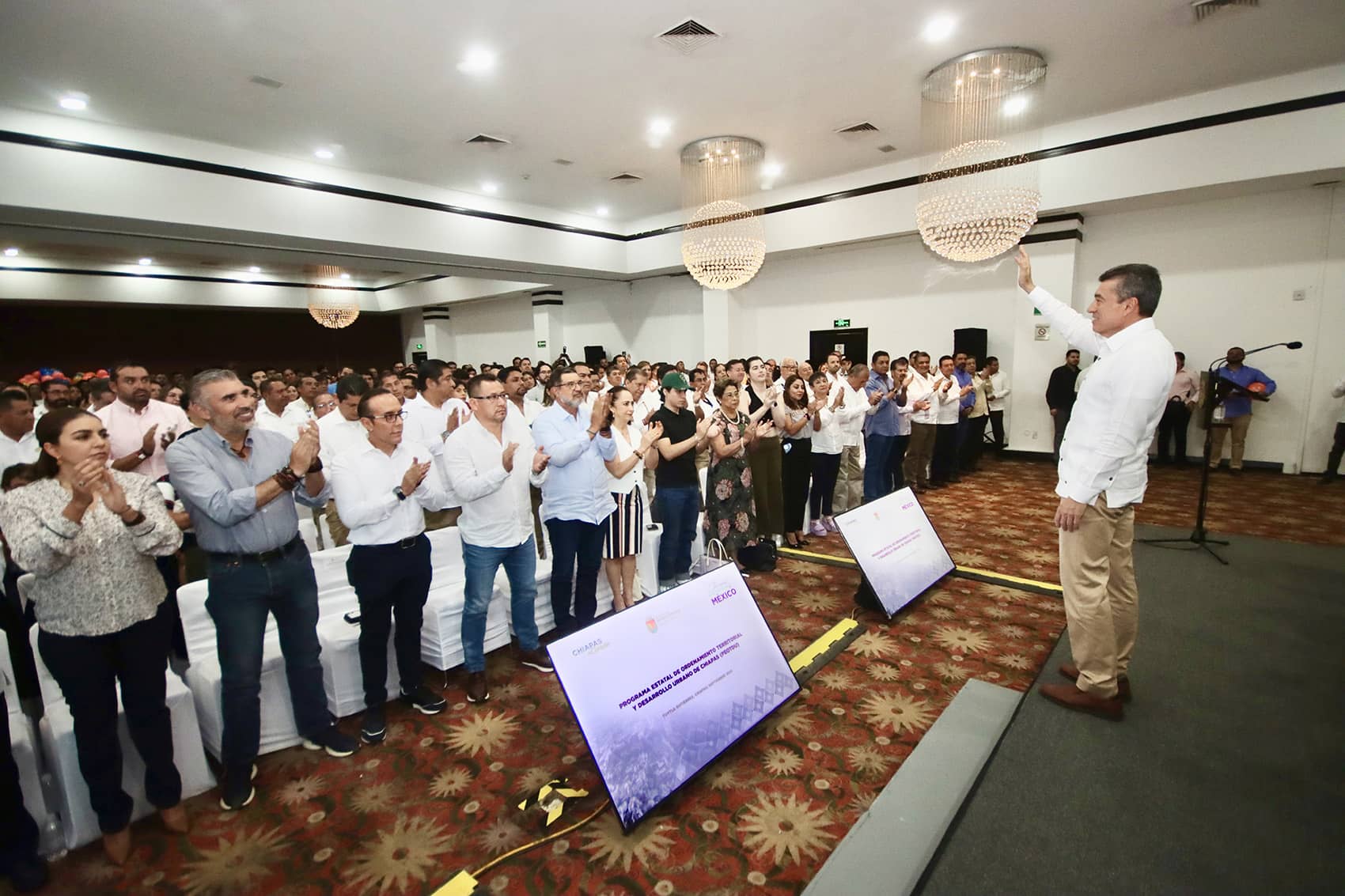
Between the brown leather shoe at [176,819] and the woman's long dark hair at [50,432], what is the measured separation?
119cm

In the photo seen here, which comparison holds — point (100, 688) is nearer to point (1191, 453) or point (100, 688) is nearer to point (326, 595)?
point (326, 595)

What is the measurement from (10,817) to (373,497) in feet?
4.49

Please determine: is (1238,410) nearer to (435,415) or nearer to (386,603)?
(435,415)

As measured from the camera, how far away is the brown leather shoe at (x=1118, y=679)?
264 cm

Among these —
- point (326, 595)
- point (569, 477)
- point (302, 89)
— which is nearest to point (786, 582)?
point (569, 477)

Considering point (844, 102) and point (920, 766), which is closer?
point (920, 766)

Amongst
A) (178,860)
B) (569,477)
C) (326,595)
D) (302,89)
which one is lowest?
(178,860)

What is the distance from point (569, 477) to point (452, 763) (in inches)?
53.3

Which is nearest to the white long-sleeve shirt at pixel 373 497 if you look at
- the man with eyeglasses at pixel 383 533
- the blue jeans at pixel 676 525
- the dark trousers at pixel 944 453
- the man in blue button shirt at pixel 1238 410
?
the man with eyeglasses at pixel 383 533

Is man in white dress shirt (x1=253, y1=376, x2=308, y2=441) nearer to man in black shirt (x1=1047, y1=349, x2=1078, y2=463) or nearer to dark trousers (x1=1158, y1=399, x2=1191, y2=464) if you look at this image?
man in black shirt (x1=1047, y1=349, x2=1078, y2=463)

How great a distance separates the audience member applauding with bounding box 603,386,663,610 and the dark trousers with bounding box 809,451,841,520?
6.94ft

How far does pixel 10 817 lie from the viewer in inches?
71.9

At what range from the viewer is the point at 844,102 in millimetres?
5898

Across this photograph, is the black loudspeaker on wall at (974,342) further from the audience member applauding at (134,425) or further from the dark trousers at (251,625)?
the audience member applauding at (134,425)
